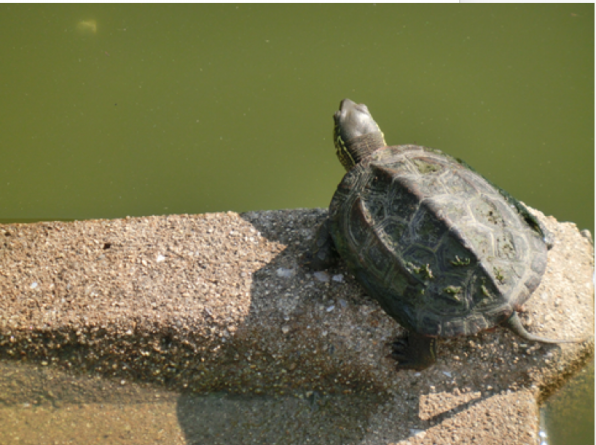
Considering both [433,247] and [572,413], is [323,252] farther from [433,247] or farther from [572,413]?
[572,413]

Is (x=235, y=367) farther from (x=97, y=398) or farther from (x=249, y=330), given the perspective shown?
(x=97, y=398)

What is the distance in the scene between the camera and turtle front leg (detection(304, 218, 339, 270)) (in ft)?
9.46

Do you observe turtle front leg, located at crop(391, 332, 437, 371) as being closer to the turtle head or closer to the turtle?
the turtle

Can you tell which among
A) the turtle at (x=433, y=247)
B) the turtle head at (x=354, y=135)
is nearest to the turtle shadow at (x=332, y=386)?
the turtle at (x=433, y=247)

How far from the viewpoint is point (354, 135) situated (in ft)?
11.2

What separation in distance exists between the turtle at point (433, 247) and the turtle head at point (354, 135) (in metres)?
0.49

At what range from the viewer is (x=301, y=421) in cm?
284

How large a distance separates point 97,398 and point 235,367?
0.99 metres

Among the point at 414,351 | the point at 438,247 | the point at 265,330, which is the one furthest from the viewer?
the point at 265,330

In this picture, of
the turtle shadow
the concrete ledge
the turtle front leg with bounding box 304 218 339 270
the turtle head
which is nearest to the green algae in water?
the concrete ledge

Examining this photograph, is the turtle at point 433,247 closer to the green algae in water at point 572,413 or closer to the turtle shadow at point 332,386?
the turtle shadow at point 332,386

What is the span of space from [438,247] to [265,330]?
118cm

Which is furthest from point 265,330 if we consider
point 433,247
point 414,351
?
point 433,247

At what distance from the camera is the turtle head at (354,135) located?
3.37 m
